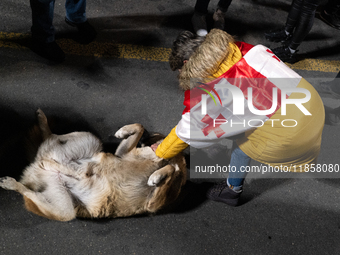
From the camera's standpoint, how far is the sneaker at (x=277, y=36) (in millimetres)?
4180

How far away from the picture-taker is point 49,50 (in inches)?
127

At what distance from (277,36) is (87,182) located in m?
3.70

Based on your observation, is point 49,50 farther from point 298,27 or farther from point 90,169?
point 298,27

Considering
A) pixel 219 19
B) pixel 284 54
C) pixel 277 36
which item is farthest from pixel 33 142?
pixel 277 36

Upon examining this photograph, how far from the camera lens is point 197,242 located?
2.91 meters

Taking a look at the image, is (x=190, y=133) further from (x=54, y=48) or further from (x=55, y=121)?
(x=54, y=48)

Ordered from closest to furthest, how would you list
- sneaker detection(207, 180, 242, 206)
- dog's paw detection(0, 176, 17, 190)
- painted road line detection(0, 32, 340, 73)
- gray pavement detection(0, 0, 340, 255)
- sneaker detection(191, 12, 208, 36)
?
dog's paw detection(0, 176, 17, 190) < gray pavement detection(0, 0, 340, 255) < sneaker detection(207, 180, 242, 206) < painted road line detection(0, 32, 340, 73) < sneaker detection(191, 12, 208, 36)

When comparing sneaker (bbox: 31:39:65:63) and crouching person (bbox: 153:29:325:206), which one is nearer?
crouching person (bbox: 153:29:325:206)

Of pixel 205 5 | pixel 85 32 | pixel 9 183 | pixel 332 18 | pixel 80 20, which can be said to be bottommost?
pixel 9 183

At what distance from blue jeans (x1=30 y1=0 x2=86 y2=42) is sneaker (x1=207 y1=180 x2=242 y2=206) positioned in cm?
271

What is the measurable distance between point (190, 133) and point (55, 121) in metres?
1.84

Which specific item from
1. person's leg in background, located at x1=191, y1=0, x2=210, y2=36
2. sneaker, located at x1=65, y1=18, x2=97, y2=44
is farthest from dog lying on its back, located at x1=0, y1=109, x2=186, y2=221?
person's leg in background, located at x1=191, y1=0, x2=210, y2=36

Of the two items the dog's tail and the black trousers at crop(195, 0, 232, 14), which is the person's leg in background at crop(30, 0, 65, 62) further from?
the black trousers at crop(195, 0, 232, 14)

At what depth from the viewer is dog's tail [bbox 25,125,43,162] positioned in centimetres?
251
